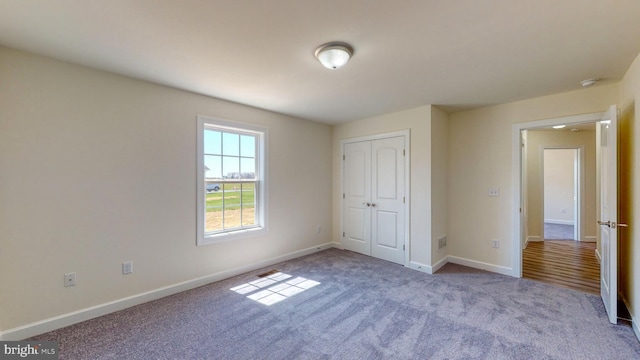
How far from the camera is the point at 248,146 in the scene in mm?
3850

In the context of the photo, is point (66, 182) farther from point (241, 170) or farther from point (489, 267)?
point (489, 267)

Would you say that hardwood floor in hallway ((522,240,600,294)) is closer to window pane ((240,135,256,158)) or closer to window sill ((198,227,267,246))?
window sill ((198,227,267,246))

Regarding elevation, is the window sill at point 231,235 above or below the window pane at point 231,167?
below

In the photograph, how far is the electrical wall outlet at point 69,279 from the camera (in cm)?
237

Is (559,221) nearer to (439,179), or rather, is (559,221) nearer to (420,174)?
(439,179)

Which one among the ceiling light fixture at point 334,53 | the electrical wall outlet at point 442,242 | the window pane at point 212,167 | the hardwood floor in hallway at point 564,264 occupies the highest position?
the ceiling light fixture at point 334,53

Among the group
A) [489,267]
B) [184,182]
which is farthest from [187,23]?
[489,267]

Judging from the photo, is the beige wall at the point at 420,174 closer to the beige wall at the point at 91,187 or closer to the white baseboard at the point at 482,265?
the white baseboard at the point at 482,265

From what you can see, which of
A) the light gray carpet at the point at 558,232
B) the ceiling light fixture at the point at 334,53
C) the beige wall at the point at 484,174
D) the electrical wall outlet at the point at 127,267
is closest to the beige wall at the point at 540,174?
the light gray carpet at the point at 558,232

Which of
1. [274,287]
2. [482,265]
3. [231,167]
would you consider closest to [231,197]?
[231,167]

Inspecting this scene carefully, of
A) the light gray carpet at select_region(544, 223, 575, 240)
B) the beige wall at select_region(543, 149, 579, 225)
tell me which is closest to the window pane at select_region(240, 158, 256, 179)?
the light gray carpet at select_region(544, 223, 575, 240)

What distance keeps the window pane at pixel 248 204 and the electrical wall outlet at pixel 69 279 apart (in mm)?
1828

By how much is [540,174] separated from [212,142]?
642 cm

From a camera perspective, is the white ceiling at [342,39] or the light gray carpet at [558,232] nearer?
the white ceiling at [342,39]
